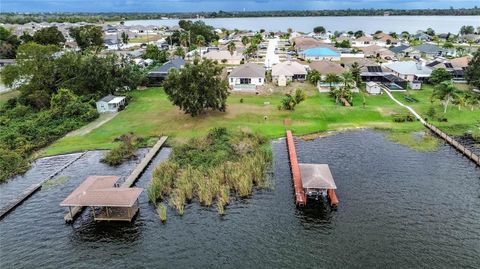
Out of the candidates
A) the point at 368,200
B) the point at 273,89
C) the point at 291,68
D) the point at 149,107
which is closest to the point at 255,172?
the point at 368,200

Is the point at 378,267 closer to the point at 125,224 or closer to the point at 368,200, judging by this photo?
the point at 368,200

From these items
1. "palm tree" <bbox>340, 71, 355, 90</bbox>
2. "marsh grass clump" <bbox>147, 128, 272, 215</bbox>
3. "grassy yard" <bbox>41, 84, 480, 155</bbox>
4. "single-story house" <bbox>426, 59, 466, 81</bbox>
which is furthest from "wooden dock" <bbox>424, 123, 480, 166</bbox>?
"single-story house" <bbox>426, 59, 466, 81</bbox>

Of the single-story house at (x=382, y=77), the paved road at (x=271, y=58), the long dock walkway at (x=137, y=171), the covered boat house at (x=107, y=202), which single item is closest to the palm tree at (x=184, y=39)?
the paved road at (x=271, y=58)

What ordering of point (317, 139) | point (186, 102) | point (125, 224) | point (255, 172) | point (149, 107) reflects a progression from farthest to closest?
1. point (149, 107)
2. point (186, 102)
3. point (317, 139)
4. point (255, 172)
5. point (125, 224)

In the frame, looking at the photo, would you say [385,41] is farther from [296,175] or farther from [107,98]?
[296,175]

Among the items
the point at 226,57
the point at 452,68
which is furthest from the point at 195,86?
the point at 452,68

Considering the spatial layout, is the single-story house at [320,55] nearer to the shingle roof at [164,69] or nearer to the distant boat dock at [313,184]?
the shingle roof at [164,69]
